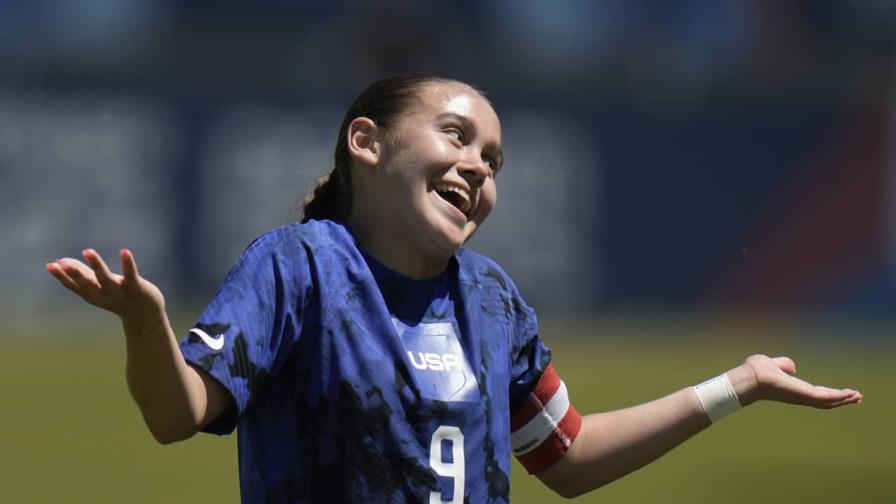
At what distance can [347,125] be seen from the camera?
3.16 m

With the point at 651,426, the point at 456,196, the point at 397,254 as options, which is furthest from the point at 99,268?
the point at 651,426

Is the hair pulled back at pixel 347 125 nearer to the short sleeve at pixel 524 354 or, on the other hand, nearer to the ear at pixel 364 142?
the ear at pixel 364 142

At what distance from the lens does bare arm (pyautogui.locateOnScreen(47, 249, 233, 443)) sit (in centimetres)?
242

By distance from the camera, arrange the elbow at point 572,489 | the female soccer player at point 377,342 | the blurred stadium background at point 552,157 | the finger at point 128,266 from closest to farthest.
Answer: the finger at point 128,266 < the female soccer player at point 377,342 < the elbow at point 572,489 < the blurred stadium background at point 552,157

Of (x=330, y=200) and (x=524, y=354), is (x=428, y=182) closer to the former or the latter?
(x=330, y=200)

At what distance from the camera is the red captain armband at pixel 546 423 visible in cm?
330

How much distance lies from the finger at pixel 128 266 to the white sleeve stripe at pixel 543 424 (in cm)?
113

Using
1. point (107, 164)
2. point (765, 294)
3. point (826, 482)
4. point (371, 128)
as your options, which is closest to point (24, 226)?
point (107, 164)

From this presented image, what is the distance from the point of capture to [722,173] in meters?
Answer: 16.2

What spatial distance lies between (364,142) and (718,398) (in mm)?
924

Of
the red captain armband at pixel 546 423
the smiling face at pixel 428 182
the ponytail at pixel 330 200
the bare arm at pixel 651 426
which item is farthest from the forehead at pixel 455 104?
the bare arm at pixel 651 426

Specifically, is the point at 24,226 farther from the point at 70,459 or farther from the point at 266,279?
the point at 266,279

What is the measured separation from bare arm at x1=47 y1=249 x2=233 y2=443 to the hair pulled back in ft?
2.03

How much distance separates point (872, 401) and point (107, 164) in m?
7.34
